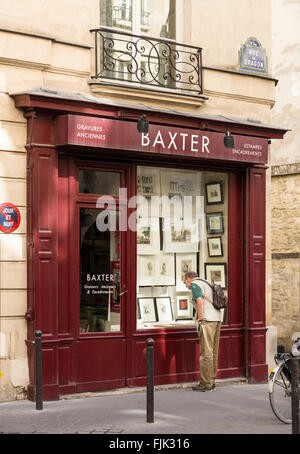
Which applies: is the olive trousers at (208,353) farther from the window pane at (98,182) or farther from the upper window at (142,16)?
the upper window at (142,16)

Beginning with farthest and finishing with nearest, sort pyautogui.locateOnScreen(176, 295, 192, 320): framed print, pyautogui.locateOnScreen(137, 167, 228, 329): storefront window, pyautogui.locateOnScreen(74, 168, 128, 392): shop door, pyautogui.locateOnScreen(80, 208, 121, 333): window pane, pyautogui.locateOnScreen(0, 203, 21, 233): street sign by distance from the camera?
pyautogui.locateOnScreen(176, 295, 192, 320): framed print
pyautogui.locateOnScreen(137, 167, 228, 329): storefront window
pyautogui.locateOnScreen(80, 208, 121, 333): window pane
pyautogui.locateOnScreen(74, 168, 128, 392): shop door
pyautogui.locateOnScreen(0, 203, 21, 233): street sign

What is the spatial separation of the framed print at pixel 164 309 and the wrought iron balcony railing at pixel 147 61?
2.98 metres

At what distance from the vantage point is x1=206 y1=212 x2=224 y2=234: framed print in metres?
11.5

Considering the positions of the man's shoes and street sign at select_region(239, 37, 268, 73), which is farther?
street sign at select_region(239, 37, 268, 73)

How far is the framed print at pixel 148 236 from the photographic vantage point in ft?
35.4

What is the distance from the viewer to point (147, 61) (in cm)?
1082

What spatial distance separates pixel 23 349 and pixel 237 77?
5111 mm

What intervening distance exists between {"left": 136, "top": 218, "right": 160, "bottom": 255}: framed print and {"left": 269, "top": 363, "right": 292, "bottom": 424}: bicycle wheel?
3123 mm

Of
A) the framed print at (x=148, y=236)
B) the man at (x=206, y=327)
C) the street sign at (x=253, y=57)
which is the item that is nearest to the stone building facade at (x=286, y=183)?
the street sign at (x=253, y=57)

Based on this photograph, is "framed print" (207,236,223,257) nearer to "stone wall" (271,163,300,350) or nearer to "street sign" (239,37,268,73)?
"street sign" (239,37,268,73)

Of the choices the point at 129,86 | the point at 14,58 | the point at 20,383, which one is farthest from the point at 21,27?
the point at 20,383

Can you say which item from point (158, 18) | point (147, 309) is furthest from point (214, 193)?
point (158, 18)

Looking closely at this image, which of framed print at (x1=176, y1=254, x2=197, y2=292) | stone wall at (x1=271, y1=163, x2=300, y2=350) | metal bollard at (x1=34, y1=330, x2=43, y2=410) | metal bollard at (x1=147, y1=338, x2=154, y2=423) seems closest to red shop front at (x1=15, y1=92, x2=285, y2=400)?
framed print at (x1=176, y1=254, x2=197, y2=292)
